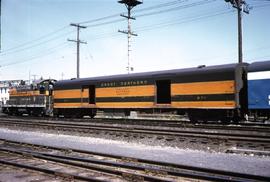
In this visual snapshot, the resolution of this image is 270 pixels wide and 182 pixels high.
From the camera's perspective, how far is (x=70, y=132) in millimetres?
19719

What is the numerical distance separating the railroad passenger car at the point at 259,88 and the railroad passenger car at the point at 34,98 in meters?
20.8

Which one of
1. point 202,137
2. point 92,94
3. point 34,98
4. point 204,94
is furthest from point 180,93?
point 34,98

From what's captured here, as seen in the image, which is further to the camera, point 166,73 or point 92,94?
point 92,94

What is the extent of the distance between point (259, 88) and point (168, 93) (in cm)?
827

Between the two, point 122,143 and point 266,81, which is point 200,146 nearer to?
point 122,143

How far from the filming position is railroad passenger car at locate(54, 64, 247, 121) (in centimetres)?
1984

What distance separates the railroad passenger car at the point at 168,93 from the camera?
19.8 meters

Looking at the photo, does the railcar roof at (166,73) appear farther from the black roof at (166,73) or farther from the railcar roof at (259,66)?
the railcar roof at (259,66)

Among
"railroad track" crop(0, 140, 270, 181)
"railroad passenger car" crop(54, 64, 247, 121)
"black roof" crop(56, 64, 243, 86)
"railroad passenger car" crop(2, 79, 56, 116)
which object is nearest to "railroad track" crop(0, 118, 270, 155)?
"railroad passenger car" crop(54, 64, 247, 121)

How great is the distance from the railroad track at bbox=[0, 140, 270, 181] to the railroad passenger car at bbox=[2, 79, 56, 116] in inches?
827

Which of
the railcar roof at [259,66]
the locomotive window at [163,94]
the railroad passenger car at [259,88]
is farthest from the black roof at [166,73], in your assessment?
the locomotive window at [163,94]

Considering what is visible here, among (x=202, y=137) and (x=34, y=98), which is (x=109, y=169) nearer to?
(x=202, y=137)

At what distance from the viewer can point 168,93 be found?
25.5 meters

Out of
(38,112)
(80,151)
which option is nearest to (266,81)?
(80,151)
